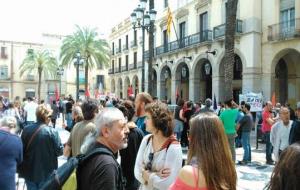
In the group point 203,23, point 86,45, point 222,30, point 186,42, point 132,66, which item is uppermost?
point 203,23

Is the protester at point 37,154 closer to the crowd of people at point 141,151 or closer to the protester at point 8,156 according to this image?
the crowd of people at point 141,151

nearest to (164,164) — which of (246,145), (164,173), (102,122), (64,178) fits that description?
(164,173)

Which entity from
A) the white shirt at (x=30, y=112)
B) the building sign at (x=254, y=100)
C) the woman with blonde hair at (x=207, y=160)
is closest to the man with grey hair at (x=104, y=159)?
the woman with blonde hair at (x=207, y=160)

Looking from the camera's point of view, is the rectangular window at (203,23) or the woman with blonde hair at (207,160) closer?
the woman with blonde hair at (207,160)

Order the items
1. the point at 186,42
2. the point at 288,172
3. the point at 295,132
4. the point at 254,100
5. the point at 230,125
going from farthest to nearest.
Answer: the point at 186,42
the point at 254,100
the point at 230,125
the point at 295,132
the point at 288,172

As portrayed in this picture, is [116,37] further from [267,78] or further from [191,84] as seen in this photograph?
[267,78]

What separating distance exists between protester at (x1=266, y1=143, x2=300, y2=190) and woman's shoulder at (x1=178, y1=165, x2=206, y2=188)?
0.62m

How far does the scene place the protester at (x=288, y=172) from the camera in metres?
1.77

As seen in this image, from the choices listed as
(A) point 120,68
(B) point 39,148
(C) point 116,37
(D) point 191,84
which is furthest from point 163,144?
(C) point 116,37

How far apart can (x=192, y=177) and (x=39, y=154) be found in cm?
336

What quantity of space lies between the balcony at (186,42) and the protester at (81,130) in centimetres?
2242

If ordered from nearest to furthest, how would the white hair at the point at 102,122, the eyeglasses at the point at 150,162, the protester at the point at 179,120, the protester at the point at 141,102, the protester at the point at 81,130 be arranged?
the white hair at the point at 102,122
the eyeglasses at the point at 150,162
the protester at the point at 81,130
the protester at the point at 141,102
the protester at the point at 179,120

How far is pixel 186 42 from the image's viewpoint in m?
30.1

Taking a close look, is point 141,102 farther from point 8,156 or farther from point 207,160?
point 207,160
